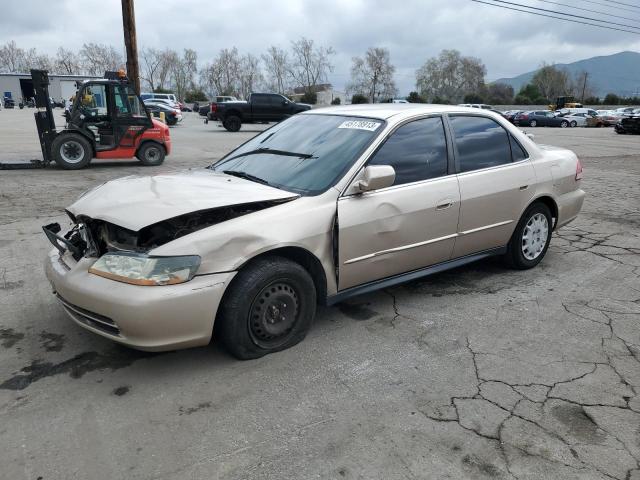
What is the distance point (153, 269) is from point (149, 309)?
0.76ft

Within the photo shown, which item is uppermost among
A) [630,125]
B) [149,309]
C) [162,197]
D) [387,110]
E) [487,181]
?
[387,110]

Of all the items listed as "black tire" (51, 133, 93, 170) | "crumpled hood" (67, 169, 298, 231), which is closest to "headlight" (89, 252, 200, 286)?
"crumpled hood" (67, 169, 298, 231)

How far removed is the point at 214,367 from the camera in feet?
10.6

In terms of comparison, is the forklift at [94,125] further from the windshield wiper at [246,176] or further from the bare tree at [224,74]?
the bare tree at [224,74]

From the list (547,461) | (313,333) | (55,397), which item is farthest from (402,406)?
(55,397)

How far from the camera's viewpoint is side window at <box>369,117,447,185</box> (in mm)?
3861

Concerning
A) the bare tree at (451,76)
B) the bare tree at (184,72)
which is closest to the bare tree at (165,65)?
the bare tree at (184,72)

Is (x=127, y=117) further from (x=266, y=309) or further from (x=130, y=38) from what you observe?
(x=266, y=309)

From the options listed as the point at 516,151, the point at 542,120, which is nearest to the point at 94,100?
the point at 516,151

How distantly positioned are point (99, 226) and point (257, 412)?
160 centimetres

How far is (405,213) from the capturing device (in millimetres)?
3803

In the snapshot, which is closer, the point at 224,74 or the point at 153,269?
the point at 153,269

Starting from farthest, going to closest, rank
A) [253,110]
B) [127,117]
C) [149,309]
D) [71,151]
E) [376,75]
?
[376,75] → [253,110] → [127,117] → [71,151] → [149,309]

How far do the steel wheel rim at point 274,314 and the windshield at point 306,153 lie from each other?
0.73 metres
